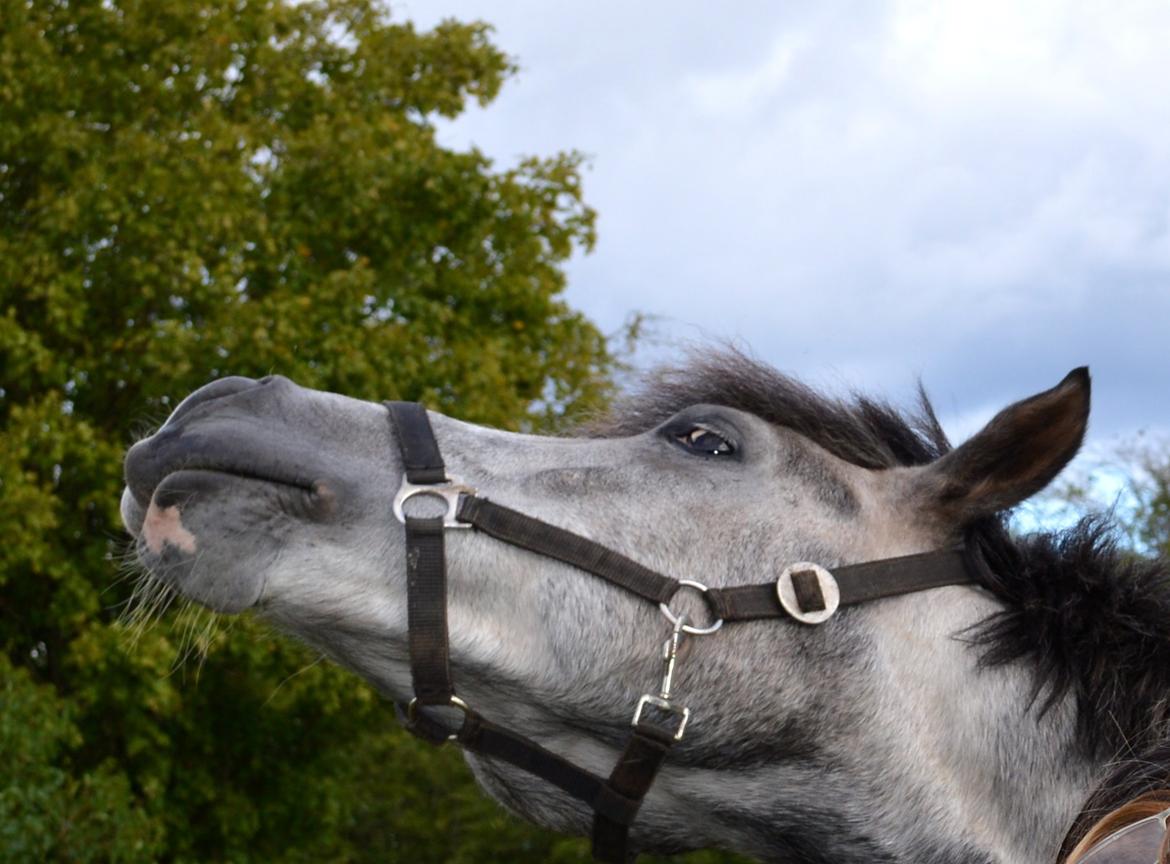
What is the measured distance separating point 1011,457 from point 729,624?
0.75 meters

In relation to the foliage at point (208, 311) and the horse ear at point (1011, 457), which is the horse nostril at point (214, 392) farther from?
the foliage at point (208, 311)

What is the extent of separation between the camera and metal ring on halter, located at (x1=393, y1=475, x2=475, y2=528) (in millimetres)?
2652

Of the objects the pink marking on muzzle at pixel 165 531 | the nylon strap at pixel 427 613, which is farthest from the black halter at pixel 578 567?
the pink marking on muzzle at pixel 165 531

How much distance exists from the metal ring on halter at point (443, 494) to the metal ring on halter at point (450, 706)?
354 mm

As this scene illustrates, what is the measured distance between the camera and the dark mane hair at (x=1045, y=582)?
2.82 meters

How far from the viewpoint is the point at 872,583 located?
2.81 m

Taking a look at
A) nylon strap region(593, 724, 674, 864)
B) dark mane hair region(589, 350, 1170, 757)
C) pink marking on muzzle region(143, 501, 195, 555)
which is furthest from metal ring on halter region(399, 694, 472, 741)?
dark mane hair region(589, 350, 1170, 757)

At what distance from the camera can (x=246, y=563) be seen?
2.57m

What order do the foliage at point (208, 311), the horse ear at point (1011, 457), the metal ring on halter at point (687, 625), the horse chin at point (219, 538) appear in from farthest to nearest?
the foliage at point (208, 311)
the horse ear at point (1011, 457)
the metal ring on halter at point (687, 625)
the horse chin at point (219, 538)

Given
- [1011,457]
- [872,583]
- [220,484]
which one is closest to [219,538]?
[220,484]

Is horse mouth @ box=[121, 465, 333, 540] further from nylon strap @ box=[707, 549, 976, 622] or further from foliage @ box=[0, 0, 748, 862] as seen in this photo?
foliage @ box=[0, 0, 748, 862]

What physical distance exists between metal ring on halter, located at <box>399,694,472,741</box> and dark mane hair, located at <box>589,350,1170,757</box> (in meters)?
0.87

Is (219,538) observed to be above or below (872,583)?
below

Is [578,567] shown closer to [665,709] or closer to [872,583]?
[665,709]
